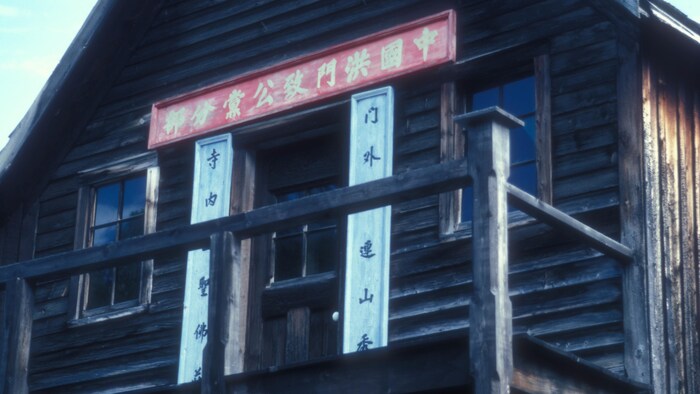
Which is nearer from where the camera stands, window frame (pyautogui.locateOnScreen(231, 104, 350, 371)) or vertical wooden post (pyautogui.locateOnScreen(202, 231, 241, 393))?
vertical wooden post (pyautogui.locateOnScreen(202, 231, 241, 393))

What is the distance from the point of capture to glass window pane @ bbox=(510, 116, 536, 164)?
9.73 m

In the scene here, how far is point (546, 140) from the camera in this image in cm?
954

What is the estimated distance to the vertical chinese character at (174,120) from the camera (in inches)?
468

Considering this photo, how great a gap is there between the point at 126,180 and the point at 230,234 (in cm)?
483

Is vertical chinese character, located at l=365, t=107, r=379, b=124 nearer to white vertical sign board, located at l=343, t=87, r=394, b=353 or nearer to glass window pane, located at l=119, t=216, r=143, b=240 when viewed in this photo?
white vertical sign board, located at l=343, t=87, r=394, b=353

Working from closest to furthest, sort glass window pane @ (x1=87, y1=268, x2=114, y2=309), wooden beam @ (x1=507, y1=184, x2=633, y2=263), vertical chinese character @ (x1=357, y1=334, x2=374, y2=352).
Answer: wooden beam @ (x1=507, y1=184, x2=633, y2=263) → vertical chinese character @ (x1=357, y1=334, x2=374, y2=352) → glass window pane @ (x1=87, y1=268, x2=114, y2=309)

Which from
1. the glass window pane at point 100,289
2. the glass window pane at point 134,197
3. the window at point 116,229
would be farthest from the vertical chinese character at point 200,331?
the glass window pane at point 134,197

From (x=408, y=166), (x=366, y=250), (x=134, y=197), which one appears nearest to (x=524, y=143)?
(x=408, y=166)

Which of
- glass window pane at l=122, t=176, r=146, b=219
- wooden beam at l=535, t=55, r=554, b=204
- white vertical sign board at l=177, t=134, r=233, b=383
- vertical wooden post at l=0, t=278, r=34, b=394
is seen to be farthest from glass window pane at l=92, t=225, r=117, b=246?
wooden beam at l=535, t=55, r=554, b=204

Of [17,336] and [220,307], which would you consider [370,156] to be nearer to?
[220,307]

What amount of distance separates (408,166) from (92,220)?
11.8ft

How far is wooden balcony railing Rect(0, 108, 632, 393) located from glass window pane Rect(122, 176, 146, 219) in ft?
11.3

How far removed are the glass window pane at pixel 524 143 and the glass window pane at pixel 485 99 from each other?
33 cm

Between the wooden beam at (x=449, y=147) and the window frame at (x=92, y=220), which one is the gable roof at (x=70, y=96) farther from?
the wooden beam at (x=449, y=147)
